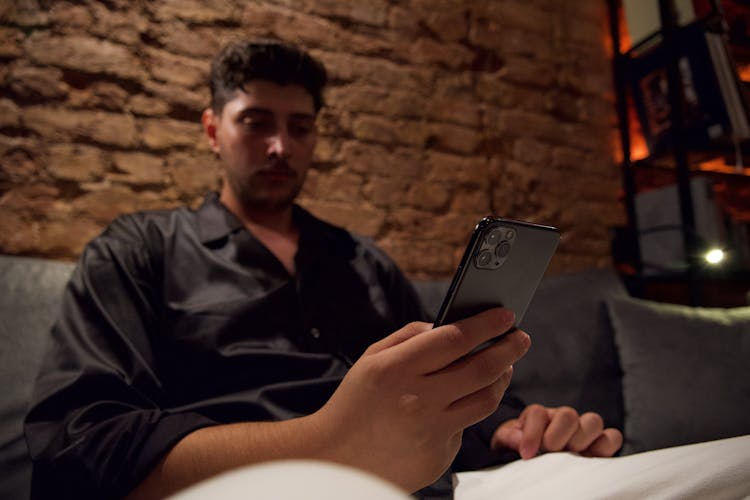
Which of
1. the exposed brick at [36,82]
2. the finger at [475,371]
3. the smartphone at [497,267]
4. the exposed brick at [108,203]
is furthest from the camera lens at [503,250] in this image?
the exposed brick at [36,82]

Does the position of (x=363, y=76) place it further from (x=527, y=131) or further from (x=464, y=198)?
(x=527, y=131)

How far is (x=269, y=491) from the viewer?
0.84 ft

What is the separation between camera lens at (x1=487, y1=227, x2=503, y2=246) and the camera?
548 millimetres

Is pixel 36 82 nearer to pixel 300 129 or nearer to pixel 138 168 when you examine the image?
pixel 138 168

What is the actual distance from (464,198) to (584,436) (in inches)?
46.2

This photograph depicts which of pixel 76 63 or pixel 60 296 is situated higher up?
pixel 76 63

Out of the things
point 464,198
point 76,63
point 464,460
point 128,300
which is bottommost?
point 464,460

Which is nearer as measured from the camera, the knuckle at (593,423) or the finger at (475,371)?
the finger at (475,371)

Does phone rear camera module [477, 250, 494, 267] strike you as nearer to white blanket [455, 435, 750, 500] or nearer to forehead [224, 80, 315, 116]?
white blanket [455, 435, 750, 500]

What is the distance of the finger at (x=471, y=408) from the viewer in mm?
559

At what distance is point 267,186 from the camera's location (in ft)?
3.92

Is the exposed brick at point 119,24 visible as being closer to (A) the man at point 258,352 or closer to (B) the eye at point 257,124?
(A) the man at point 258,352

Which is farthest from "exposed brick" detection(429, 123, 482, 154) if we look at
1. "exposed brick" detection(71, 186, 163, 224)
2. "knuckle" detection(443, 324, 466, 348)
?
"knuckle" detection(443, 324, 466, 348)

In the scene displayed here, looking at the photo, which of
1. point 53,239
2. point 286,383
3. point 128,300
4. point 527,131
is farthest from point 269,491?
point 527,131
